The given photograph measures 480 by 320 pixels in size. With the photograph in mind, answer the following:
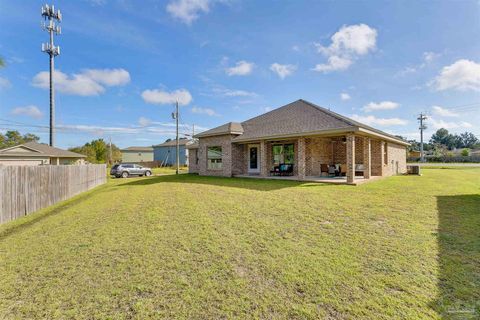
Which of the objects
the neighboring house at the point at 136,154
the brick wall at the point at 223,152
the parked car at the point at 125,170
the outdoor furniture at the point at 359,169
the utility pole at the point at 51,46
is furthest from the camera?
the neighboring house at the point at 136,154

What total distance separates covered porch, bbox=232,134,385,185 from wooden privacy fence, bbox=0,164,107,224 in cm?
1011

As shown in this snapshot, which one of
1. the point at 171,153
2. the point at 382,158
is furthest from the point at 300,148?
the point at 171,153

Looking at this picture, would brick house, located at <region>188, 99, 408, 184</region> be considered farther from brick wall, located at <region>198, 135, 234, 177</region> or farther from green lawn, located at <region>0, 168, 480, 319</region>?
green lawn, located at <region>0, 168, 480, 319</region>

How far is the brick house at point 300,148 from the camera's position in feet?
43.3

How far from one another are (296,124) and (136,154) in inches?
2218

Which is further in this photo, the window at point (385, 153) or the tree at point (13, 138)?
the tree at point (13, 138)

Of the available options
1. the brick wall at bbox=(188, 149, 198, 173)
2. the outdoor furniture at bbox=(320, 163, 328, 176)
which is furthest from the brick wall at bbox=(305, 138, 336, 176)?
the brick wall at bbox=(188, 149, 198, 173)

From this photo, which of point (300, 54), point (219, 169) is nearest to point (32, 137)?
point (219, 169)

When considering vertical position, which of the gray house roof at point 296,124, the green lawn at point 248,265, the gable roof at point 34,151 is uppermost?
the gray house roof at point 296,124

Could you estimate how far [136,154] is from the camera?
6156 cm

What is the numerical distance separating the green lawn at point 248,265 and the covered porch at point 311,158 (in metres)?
8.05

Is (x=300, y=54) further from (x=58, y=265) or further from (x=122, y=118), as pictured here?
(x=122, y=118)

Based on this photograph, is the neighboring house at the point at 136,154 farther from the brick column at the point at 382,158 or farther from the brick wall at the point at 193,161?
the brick column at the point at 382,158

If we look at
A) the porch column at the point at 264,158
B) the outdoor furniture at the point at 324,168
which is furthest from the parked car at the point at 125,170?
the outdoor furniture at the point at 324,168
